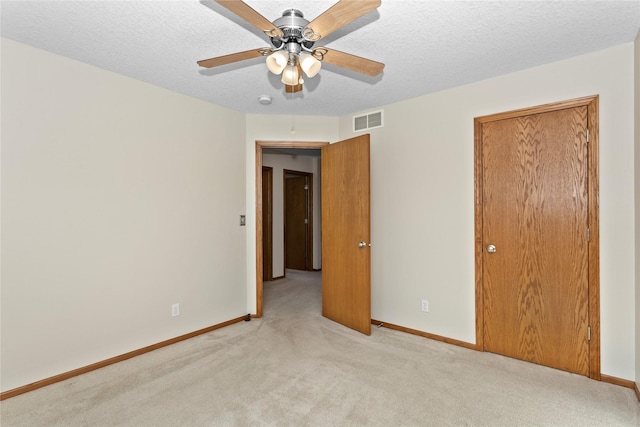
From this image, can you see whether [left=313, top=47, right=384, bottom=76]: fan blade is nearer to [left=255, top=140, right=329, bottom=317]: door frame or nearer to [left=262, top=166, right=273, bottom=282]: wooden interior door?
[left=255, top=140, right=329, bottom=317]: door frame

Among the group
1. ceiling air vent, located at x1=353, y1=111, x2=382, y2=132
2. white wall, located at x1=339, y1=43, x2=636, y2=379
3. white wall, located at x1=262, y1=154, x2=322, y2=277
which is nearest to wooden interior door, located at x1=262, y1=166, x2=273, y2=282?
white wall, located at x1=262, y1=154, x2=322, y2=277

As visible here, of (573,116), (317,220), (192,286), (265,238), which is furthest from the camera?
(317,220)

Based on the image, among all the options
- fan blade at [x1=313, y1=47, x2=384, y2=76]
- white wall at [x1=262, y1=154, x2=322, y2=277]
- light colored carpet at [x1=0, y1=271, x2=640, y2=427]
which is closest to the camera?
fan blade at [x1=313, y1=47, x2=384, y2=76]

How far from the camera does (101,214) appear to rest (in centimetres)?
279

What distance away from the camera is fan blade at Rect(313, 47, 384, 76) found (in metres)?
1.92

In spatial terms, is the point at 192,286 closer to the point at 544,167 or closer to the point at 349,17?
the point at 349,17

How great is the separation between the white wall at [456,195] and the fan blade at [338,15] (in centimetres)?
196

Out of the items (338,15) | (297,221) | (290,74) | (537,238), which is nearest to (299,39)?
(290,74)

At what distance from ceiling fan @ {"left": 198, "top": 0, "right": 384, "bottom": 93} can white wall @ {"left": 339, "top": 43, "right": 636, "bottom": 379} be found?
1499mm

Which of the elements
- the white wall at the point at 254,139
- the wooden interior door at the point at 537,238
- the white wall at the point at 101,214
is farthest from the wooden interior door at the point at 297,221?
the wooden interior door at the point at 537,238

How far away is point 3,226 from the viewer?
2.29 meters

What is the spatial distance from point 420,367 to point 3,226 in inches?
124

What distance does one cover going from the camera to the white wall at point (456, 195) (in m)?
2.45

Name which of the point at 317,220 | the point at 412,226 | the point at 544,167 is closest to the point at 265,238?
the point at 317,220
